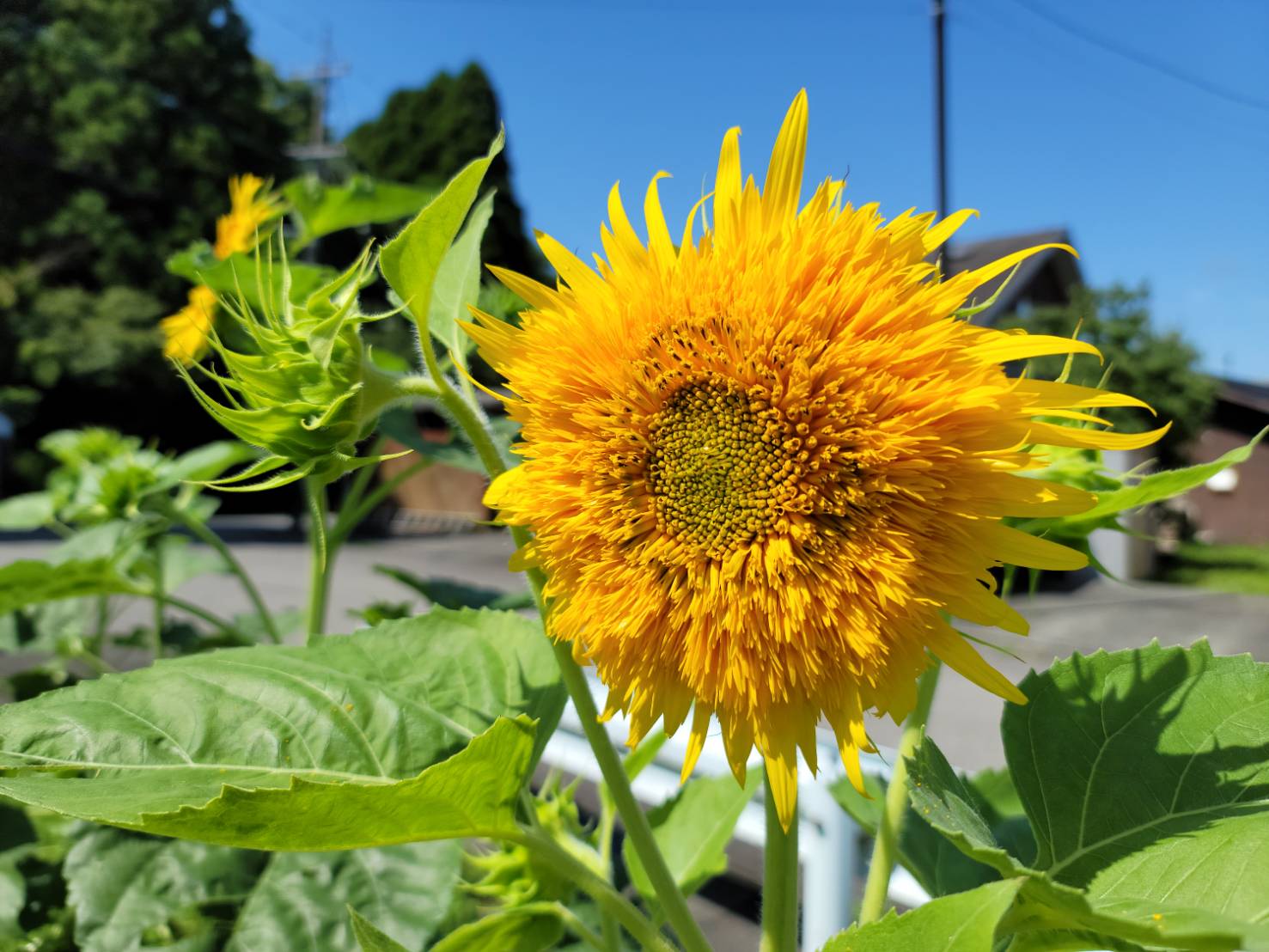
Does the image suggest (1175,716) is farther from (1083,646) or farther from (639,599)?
(1083,646)

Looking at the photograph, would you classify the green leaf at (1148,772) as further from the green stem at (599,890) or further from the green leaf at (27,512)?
the green leaf at (27,512)

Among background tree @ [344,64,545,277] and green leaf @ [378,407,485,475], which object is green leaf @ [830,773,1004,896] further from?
background tree @ [344,64,545,277]

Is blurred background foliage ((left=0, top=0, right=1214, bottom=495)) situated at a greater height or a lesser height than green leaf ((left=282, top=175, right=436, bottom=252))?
greater

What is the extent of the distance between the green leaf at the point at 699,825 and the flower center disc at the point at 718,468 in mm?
361

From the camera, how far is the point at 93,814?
41cm

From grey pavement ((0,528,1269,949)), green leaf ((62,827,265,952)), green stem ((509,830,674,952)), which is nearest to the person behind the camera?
green stem ((509,830,674,952))

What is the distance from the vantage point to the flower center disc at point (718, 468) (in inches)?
18.7

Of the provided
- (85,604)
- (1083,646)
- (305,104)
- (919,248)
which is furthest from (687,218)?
(305,104)

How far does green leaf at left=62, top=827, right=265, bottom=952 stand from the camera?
2.99 feet

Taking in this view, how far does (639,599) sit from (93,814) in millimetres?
261

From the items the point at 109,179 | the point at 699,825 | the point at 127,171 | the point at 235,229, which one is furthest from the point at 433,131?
the point at 699,825

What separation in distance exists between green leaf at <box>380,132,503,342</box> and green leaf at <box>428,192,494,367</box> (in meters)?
0.08

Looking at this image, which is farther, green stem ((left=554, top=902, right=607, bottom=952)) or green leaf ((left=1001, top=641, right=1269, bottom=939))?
green stem ((left=554, top=902, right=607, bottom=952))

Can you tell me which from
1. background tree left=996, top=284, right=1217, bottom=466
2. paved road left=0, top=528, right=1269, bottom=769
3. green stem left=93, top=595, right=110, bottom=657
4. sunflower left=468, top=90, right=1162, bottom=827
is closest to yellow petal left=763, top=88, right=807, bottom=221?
sunflower left=468, top=90, right=1162, bottom=827
